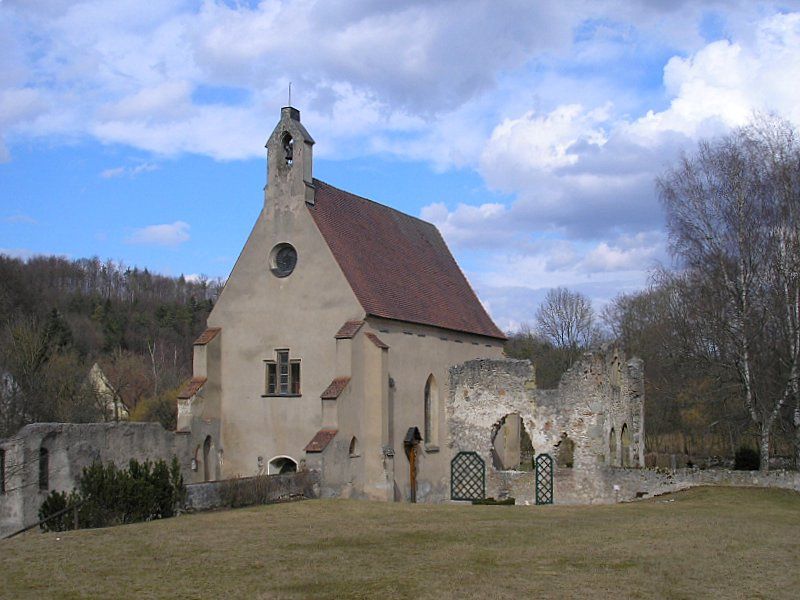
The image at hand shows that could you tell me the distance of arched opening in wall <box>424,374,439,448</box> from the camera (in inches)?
1267

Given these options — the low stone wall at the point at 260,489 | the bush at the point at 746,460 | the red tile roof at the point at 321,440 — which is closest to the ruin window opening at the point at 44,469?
the low stone wall at the point at 260,489

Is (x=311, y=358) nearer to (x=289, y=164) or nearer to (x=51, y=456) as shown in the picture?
(x=289, y=164)

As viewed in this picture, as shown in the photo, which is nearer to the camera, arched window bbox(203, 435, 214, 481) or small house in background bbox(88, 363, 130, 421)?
arched window bbox(203, 435, 214, 481)

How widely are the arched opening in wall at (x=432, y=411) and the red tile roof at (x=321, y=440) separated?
671cm

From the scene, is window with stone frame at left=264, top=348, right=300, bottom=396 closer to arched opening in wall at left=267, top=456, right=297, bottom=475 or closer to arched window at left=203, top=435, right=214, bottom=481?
arched opening in wall at left=267, top=456, right=297, bottom=475

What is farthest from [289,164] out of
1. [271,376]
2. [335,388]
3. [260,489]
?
[260,489]

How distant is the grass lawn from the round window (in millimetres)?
10252

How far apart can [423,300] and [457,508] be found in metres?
10.7

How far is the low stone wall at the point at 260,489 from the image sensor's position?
21.8 meters

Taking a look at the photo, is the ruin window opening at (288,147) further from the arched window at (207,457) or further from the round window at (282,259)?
the arched window at (207,457)

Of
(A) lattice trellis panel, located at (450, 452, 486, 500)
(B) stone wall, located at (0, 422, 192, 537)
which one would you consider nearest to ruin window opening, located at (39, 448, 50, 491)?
(B) stone wall, located at (0, 422, 192, 537)

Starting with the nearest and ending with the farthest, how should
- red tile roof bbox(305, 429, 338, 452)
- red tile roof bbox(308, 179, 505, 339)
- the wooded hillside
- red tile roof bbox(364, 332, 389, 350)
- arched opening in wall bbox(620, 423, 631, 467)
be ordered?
red tile roof bbox(305, 429, 338, 452), red tile roof bbox(364, 332, 389, 350), red tile roof bbox(308, 179, 505, 339), arched opening in wall bbox(620, 423, 631, 467), the wooded hillside

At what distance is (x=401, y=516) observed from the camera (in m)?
21.3

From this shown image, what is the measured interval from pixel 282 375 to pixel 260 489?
661 cm
